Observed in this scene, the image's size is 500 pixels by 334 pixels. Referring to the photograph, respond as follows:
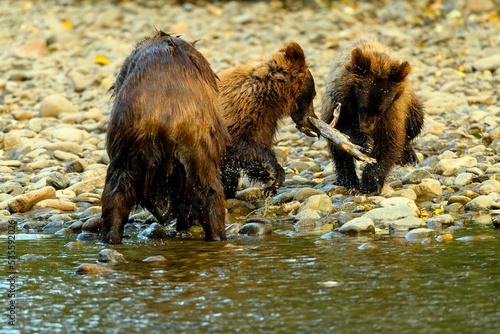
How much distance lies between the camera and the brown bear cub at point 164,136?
5414 mm

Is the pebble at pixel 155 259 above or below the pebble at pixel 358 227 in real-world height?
above

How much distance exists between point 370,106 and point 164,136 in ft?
11.2

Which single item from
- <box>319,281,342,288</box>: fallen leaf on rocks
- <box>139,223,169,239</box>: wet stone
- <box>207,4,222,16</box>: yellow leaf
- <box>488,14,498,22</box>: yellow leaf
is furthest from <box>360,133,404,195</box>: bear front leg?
<box>207,4,222,16</box>: yellow leaf

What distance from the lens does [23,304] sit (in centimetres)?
425

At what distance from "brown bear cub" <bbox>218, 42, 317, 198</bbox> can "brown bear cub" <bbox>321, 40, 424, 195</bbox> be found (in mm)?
591

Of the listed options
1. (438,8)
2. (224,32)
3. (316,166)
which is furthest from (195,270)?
(438,8)

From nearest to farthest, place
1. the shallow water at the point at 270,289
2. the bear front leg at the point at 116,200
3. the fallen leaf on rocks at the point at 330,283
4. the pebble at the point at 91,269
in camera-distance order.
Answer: the shallow water at the point at 270,289 → the fallen leaf on rocks at the point at 330,283 → the pebble at the point at 91,269 → the bear front leg at the point at 116,200

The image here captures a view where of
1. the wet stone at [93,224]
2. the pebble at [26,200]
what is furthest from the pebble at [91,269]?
the pebble at [26,200]

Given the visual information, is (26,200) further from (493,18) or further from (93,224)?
(493,18)

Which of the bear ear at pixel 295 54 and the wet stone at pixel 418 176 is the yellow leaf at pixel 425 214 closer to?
the wet stone at pixel 418 176

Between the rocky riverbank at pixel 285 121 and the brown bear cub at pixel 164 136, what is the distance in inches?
33.9

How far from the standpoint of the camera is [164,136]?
5441mm

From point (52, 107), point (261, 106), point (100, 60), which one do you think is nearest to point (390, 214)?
point (261, 106)

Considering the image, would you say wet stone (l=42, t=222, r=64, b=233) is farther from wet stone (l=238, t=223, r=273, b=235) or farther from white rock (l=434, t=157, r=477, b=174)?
white rock (l=434, t=157, r=477, b=174)
